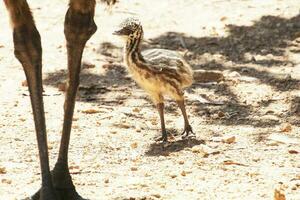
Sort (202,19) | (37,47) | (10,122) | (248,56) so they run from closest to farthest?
1. (37,47)
2. (10,122)
3. (248,56)
4. (202,19)

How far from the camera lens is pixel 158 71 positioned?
23.6 ft

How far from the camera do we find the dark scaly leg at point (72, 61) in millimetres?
4938

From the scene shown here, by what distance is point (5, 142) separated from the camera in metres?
6.53

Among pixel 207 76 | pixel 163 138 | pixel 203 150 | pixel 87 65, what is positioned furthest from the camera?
pixel 87 65

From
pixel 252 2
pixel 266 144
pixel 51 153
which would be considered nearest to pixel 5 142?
pixel 51 153

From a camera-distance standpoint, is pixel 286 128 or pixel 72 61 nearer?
pixel 72 61

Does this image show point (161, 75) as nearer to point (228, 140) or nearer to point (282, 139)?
point (228, 140)

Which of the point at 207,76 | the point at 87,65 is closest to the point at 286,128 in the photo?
the point at 207,76

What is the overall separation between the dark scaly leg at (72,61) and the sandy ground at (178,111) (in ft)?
0.86

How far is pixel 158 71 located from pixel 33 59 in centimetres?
247

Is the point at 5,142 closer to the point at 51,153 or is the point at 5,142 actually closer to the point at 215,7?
the point at 51,153

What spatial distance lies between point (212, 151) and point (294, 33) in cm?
416

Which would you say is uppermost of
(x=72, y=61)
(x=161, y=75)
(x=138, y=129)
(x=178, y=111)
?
(x=72, y=61)

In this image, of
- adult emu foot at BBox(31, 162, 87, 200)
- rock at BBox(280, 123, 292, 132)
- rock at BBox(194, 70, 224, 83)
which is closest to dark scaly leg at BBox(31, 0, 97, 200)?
adult emu foot at BBox(31, 162, 87, 200)
